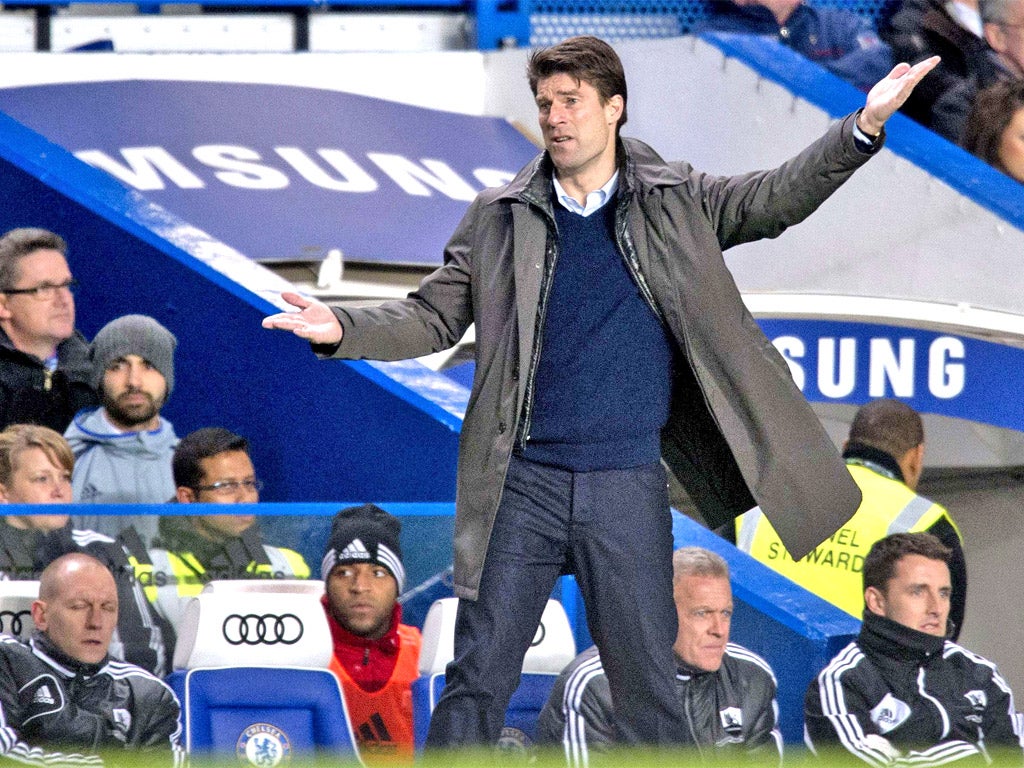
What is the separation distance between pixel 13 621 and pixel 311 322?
1412mm

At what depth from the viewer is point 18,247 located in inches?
245

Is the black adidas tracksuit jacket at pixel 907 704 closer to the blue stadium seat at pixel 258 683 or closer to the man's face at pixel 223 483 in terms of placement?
the blue stadium seat at pixel 258 683

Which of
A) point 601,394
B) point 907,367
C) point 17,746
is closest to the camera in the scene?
point 601,394

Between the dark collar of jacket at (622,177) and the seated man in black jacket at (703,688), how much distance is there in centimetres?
115

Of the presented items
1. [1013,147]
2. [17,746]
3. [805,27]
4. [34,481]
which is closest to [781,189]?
[17,746]

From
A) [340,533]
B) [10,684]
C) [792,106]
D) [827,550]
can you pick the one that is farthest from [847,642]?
[792,106]

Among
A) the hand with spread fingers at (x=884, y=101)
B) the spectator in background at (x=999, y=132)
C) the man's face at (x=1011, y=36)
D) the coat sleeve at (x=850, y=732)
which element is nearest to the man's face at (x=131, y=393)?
the coat sleeve at (x=850, y=732)

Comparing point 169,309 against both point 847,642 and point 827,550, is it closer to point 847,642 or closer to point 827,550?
point 827,550

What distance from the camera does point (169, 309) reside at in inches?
265

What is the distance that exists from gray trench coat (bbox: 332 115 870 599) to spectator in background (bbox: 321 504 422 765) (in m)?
0.96

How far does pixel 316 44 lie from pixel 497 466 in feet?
21.8

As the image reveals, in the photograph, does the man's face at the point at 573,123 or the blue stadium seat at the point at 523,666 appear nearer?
the man's face at the point at 573,123

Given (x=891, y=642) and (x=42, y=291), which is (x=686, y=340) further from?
(x=42, y=291)

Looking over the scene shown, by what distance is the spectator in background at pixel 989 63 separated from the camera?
8523 mm
